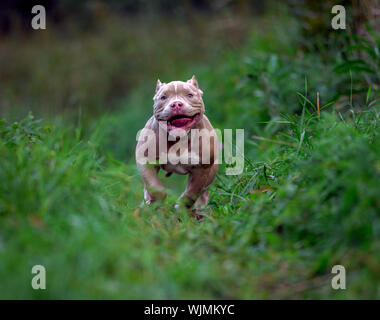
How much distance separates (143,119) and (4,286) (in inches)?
246

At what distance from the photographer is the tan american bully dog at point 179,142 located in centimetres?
355

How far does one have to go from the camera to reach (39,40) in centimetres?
1171

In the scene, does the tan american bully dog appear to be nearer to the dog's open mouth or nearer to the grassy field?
the dog's open mouth

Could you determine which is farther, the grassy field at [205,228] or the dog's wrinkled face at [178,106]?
the dog's wrinkled face at [178,106]

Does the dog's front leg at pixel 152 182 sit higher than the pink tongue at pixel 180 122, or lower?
lower

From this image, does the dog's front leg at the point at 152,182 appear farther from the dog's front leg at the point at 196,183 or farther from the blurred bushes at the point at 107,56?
the blurred bushes at the point at 107,56

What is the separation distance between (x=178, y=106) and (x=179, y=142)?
33 centimetres

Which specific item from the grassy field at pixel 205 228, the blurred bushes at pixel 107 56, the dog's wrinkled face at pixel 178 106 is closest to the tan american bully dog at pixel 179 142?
the dog's wrinkled face at pixel 178 106

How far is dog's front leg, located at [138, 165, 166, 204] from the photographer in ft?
11.4

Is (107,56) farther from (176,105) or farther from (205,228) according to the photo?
(205,228)

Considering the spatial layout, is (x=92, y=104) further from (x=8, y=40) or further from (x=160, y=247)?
(x=160, y=247)

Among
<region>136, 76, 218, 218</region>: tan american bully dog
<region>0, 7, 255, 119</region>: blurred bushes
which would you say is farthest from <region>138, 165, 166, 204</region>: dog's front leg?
<region>0, 7, 255, 119</region>: blurred bushes

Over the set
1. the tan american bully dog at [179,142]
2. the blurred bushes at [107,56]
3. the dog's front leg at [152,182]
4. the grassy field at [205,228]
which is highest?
the blurred bushes at [107,56]

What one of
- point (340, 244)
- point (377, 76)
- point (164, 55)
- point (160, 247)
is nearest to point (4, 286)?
point (160, 247)
